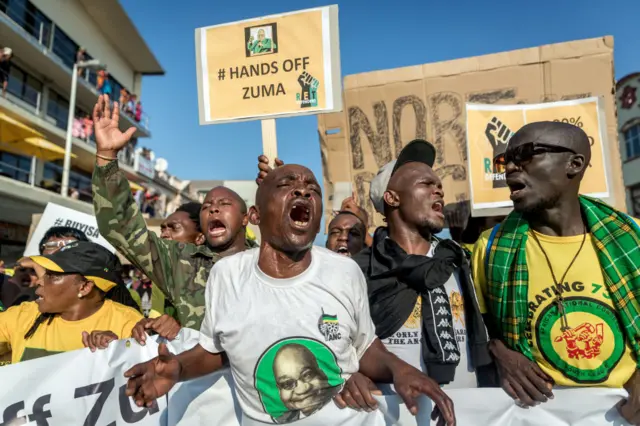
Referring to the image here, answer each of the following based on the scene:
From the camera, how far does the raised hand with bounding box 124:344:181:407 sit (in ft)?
4.24

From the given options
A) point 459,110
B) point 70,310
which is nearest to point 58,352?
point 70,310

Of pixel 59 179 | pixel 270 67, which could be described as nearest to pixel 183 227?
pixel 270 67

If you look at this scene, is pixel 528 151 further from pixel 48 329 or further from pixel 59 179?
pixel 59 179

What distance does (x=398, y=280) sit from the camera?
189cm

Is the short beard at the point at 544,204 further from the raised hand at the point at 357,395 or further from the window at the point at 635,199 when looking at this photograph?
the window at the point at 635,199

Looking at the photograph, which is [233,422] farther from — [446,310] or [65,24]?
[65,24]

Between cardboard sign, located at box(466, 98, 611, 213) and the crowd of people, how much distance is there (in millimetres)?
1358

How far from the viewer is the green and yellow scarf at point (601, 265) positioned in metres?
1.55

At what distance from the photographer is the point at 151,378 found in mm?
1312

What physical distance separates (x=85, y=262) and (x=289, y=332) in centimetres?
153

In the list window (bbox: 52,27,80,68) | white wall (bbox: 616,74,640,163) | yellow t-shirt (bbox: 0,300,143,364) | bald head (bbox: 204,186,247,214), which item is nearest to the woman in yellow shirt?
yellow t-shirt (bbox: 0,300,143,364)

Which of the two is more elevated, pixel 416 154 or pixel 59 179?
pixel 59 179

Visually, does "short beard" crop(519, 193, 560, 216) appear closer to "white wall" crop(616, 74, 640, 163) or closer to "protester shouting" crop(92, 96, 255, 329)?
"protester shouting" crop(92, 96, 255, 329)

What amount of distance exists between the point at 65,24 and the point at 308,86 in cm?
2317
